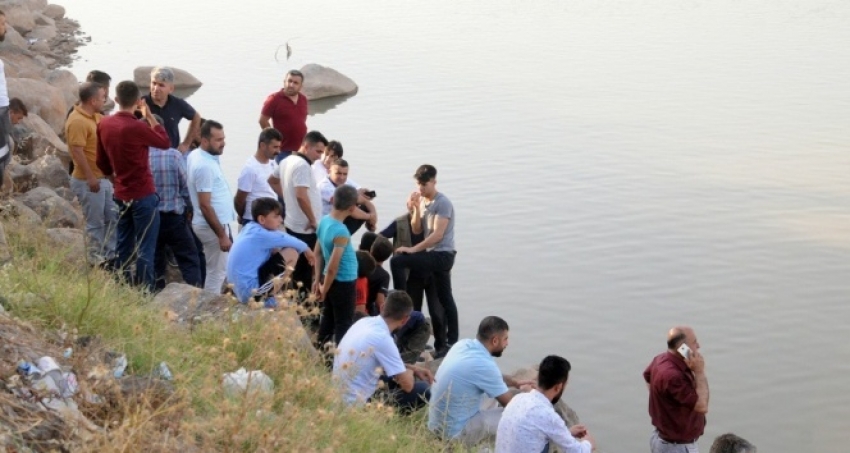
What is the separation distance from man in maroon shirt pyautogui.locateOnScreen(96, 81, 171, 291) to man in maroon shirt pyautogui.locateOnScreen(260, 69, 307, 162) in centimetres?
338

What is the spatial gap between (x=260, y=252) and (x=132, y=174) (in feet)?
4.44

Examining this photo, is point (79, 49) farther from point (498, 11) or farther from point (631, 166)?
point (631, 166)

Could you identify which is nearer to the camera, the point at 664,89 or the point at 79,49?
the point at 664,89

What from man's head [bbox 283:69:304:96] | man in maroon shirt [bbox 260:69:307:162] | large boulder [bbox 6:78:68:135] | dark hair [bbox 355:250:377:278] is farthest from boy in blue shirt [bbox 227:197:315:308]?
large boulder [bbox 6:78:68:135]

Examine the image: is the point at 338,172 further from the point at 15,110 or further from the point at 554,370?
the point at 554,370

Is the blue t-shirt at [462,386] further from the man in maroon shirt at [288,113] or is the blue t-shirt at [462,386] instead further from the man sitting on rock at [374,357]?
the man in maroon shirt at [288,113]

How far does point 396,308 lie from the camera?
31.0ft

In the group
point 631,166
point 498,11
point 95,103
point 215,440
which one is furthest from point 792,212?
point 498,11

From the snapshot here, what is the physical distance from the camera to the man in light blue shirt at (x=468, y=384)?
30.3 feet

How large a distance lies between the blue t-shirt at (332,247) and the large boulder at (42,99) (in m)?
9.95

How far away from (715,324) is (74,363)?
27.1ft

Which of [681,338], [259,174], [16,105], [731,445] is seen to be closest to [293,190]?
[259,174]

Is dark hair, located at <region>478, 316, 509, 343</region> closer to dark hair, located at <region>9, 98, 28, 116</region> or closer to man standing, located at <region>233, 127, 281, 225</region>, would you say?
man standing, located at <region>233, 127, 281, 225</region>

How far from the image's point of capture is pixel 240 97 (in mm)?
26062
